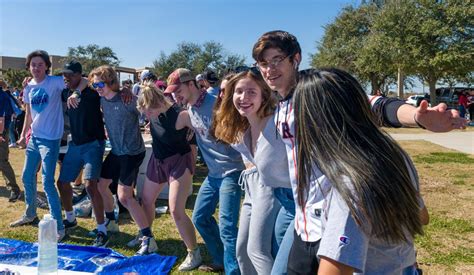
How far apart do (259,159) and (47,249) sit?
4.59ft

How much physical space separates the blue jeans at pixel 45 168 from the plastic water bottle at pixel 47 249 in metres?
2.01

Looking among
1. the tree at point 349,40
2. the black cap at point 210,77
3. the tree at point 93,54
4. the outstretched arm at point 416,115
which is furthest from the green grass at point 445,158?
the tree at point 93,54

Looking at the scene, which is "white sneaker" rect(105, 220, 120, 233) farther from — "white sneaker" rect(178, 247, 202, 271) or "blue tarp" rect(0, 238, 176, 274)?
"white sneaker" rect(178, 247, 202, 271)

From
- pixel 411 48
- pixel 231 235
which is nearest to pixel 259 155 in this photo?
pixel 231 235

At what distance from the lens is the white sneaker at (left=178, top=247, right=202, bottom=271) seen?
387 centimetres

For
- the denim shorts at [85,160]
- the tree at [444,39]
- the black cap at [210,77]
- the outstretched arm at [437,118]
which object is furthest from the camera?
the tree at [444,39]

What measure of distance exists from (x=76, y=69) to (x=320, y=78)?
373cm

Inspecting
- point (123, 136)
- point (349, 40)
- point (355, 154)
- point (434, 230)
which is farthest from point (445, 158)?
point (349, 40)

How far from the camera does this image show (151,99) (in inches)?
150

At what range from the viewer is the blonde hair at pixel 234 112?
9.23ft

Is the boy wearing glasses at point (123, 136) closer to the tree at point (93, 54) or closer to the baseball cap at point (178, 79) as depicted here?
the baseball cap at point (178, 79)

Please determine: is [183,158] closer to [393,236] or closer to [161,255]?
[161,255]

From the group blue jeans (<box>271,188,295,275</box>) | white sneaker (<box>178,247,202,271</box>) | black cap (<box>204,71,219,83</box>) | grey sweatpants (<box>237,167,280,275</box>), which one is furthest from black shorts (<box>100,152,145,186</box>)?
black cap (<box>204,71,219,83</box>)

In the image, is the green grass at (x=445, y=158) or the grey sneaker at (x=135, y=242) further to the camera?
the green grass at (x=445, y=158)
